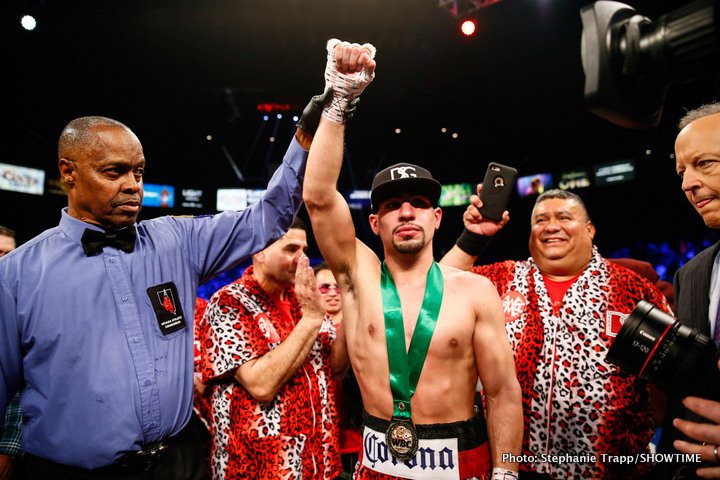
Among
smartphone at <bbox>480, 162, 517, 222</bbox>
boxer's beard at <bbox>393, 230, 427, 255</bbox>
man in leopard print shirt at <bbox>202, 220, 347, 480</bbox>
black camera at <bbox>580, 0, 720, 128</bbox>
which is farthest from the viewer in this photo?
smartphone at <bbox>480, 162, 517, 222</bbox>

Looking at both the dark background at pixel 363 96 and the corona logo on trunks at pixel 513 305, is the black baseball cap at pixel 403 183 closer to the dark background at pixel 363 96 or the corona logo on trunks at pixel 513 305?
the corona logo on trunks at pixel 513 305

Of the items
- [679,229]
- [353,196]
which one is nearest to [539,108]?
[679,229]

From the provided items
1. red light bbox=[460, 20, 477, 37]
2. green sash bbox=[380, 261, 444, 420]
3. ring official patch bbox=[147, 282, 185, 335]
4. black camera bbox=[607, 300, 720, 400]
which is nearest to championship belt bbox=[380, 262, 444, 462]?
green sash bbox=[380, 261, 444, 420]

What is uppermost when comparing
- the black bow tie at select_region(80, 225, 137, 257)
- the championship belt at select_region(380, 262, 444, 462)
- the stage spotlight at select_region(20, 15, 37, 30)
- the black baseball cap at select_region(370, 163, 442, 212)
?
the stage spotlight at select_region(20, 15, 37, 30)

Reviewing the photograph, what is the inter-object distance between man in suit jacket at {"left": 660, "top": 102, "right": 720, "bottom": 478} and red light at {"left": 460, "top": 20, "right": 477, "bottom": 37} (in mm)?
5150

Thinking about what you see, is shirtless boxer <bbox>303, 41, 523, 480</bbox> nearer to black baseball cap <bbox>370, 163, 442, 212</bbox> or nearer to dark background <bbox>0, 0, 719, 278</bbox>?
black baseball cap <bbox>370, 163, 442, 212</bbox>

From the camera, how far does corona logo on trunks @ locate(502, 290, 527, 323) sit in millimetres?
2277

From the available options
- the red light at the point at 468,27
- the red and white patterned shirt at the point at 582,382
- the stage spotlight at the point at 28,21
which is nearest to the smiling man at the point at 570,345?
the red and white patterned shirt at the point at 582,382

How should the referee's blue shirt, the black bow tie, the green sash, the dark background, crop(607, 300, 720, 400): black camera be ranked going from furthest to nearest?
the dark background
the green sash
the black bow tie
the referee's blue shirt
crop(607, 300, 720, 400): black camera

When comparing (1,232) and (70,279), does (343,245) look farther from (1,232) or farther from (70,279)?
(1,232)

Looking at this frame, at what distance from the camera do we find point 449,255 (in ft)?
7.72

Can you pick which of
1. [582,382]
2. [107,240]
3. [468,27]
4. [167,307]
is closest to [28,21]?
[468,27]

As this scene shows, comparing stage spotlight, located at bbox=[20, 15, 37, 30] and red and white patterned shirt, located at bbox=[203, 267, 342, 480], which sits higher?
stage spotlight, located at bbox=[20, 15, 37, 30]

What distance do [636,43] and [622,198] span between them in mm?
13590
